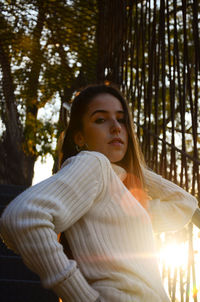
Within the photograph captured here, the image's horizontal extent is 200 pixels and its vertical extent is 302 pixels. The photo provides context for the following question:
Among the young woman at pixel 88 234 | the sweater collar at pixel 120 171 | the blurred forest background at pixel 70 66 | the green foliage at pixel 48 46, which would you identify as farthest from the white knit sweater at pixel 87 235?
the green foliage at pixel 48 46

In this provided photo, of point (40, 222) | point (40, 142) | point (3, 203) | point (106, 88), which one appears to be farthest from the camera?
point (40, 142)

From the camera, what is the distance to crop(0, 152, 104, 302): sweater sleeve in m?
0.93

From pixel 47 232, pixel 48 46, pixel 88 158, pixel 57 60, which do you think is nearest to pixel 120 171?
pixel 88 158

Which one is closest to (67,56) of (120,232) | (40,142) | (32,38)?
(32,38)

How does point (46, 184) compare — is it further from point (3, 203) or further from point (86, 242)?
point (3, 203)

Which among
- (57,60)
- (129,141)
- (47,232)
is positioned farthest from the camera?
(57,60)

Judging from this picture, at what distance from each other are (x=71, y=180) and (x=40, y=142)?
22.3ft

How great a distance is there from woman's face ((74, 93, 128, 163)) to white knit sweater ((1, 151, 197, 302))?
0.31 metres

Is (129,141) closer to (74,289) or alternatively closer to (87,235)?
(87,235)

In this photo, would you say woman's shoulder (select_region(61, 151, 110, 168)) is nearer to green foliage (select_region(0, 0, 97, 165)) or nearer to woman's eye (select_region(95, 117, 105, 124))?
woman's eye (select_region(95, 117, 105, 124))

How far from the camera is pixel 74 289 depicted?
947mm

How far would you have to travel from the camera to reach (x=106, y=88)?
1.66 m

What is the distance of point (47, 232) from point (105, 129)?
0.63 metres

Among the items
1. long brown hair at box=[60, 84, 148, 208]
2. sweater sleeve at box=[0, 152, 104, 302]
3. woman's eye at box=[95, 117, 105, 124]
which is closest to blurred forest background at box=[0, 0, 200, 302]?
long brown hair at box=[60, 84, 148, 208]
